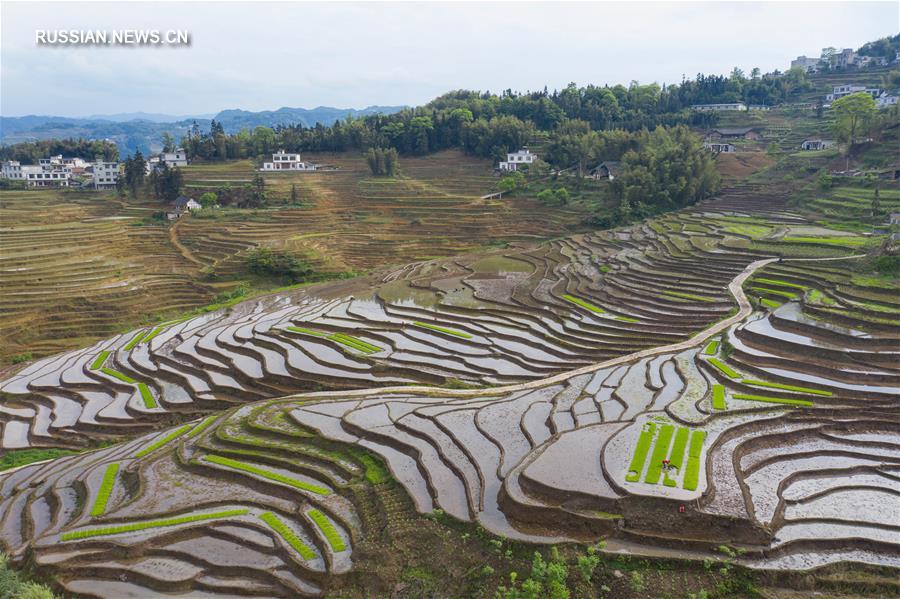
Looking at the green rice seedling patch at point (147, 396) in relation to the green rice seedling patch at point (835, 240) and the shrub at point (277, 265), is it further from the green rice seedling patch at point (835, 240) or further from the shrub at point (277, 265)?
the green rice seedling patch at point (835, 240)

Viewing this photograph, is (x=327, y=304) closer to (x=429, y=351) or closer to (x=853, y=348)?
(x=429, y=351)

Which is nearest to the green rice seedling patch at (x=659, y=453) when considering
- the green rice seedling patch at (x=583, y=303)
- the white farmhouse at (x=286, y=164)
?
the green rice seedling patch at (x=583, y=303)

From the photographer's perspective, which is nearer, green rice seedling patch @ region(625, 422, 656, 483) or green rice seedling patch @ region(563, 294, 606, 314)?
green rice seedling patch @ region(625, 422, 656, 483)

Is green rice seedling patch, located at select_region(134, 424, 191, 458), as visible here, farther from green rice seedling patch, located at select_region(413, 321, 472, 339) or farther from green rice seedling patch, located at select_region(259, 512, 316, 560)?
green rice seedling patch, located at select_region(413, 321, 472, 339)

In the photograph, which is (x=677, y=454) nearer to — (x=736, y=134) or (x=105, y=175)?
(x=736, y=134)

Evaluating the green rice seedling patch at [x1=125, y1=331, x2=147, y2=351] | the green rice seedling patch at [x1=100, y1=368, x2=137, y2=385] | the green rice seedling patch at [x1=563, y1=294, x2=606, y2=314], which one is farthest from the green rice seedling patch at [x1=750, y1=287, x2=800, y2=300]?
the green rice seedling patch at [x1=125, y1=331, x2=147, y2=351]

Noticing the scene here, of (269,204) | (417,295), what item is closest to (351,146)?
(269,204)
